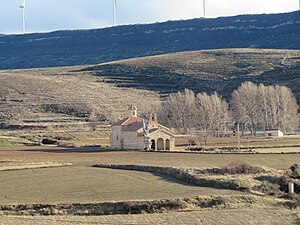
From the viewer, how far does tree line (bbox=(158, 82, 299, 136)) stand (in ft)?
397

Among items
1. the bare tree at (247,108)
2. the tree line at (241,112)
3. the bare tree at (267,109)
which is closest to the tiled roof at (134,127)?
the tree line at (241,112)

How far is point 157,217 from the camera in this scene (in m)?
34.8

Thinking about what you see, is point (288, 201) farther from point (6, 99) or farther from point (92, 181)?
point (6, 99)

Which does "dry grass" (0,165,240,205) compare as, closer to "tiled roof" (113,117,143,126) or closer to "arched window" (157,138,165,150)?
"arched window" (157,138,165,150)

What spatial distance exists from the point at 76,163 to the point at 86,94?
107464mm

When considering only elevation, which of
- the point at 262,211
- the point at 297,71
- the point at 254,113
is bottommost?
the point at 262,211

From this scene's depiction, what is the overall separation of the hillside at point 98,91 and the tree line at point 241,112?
1197 centimetres

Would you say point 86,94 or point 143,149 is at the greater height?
point 86,94

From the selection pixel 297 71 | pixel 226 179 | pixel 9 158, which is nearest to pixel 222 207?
pixel 226 179

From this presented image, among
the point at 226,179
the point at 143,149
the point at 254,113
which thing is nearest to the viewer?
the point at 226,179

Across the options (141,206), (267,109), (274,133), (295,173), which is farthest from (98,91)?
(141,206)

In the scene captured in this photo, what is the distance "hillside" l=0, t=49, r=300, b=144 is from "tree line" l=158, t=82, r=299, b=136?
12.0m

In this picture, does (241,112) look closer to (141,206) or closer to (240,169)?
(240,169)

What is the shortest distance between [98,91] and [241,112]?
55695mm
